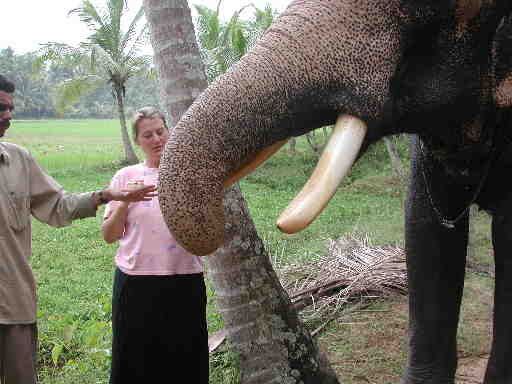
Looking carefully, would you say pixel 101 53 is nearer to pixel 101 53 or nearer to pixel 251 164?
pixel 101 53

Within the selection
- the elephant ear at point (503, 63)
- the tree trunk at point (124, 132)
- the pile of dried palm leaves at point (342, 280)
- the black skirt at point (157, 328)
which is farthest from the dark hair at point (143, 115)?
the tree trunk at point (124, 132)

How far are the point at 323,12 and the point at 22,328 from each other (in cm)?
156

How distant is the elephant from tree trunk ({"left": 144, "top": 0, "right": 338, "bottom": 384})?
95cm

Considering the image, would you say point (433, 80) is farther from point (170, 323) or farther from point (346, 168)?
point (170, 323)

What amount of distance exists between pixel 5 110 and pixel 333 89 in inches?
49.5

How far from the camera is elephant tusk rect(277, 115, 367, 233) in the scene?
4.20 feet

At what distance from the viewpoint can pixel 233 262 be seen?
2703mm

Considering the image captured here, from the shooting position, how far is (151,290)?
2.44 m

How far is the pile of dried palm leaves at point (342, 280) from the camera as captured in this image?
419cm

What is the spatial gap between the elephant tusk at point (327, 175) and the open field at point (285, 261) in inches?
74.2

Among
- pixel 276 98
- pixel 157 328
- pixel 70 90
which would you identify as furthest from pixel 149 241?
pixel 70 90

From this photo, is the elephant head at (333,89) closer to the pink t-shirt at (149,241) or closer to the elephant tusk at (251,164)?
the elephant tusk at (251,164)

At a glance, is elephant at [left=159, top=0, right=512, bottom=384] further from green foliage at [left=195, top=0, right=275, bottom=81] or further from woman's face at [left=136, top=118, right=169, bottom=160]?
green foliage at [left=195, top=0, right=275, bottom=81]

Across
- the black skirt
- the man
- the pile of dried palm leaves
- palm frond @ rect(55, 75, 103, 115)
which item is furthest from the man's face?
palm frond @ rect(55, 75, 103, 115)
